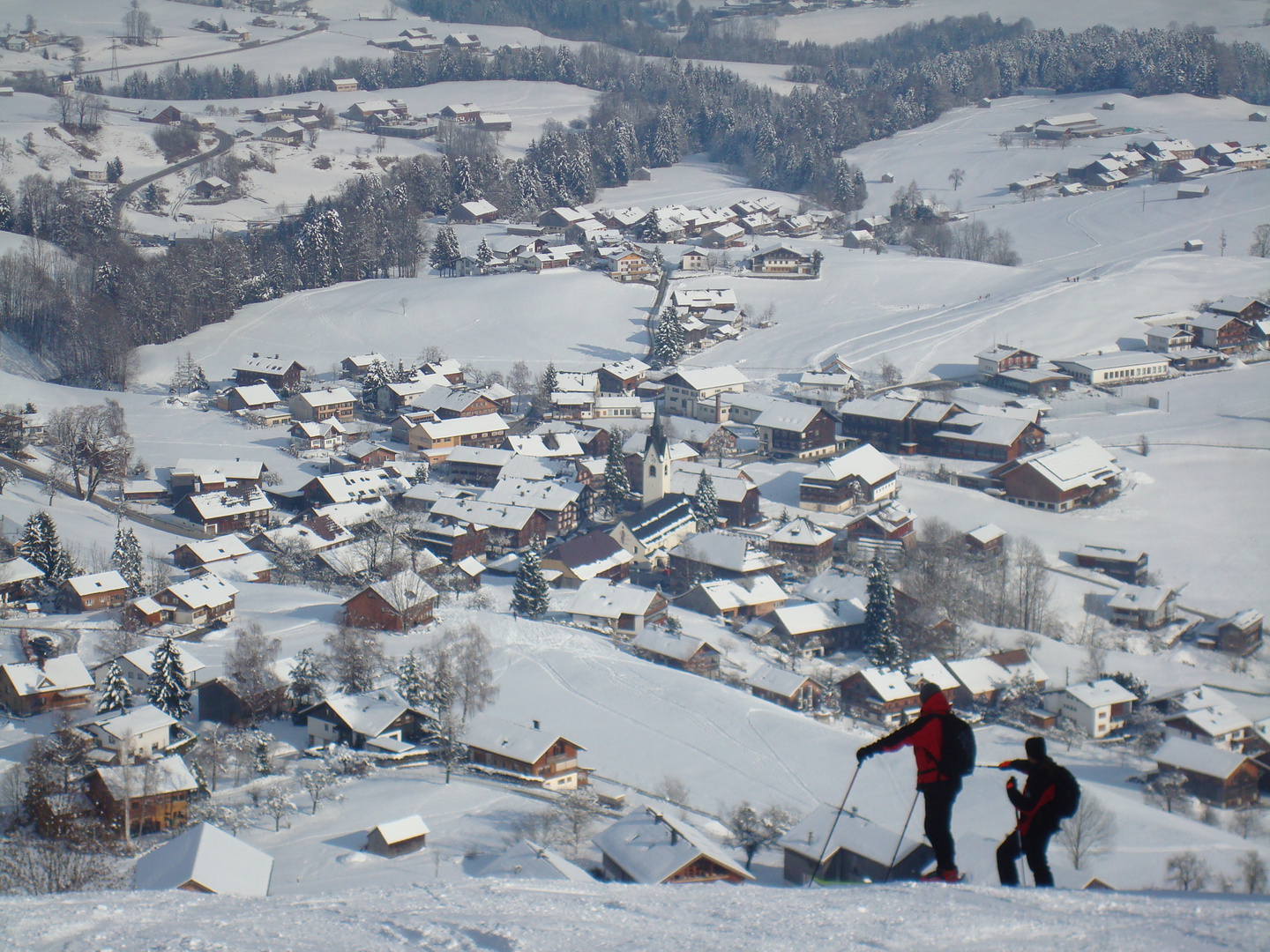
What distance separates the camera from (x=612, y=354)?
29.6 metres

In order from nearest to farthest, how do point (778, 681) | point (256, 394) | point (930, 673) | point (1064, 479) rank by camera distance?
point (778, 681) → point (930, 673) → point (1064, 479) → point (256, 394)

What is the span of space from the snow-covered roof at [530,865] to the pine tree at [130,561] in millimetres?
9695

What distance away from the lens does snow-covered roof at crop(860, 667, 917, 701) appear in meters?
14.0

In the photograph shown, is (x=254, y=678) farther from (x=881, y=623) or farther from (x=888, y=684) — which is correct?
(x=881, y=623)

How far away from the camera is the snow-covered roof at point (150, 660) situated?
12.9 meters

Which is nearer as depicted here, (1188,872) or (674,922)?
(674,922)

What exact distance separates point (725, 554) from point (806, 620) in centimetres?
224

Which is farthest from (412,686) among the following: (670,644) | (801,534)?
(801,534)

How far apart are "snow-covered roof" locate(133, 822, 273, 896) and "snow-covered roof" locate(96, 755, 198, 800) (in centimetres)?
186

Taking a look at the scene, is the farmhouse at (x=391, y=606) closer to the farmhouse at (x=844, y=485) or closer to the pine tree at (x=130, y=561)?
the pine tree at (x=130, y=561)

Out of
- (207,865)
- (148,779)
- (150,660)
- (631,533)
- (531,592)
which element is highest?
(207,865)

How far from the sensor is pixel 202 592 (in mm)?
15281

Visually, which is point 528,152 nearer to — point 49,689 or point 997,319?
point 997,319

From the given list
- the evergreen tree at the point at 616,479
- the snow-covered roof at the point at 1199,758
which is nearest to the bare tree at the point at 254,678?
the evergreen tree at the point at 616,479
